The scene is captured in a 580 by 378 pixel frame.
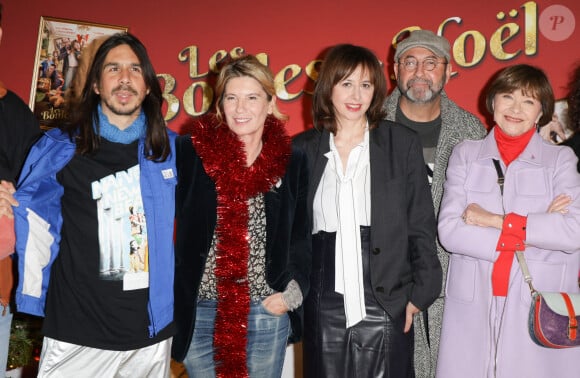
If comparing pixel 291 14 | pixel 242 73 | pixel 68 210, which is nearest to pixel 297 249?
pixel 242 73

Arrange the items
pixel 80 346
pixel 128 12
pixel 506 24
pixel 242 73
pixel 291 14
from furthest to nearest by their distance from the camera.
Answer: pixel 128 12 → pixel 291 14 → pixel 506 24 → pixel 242 73 → pixel 80 346

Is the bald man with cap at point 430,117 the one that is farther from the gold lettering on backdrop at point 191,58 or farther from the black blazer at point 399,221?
the gold lettering on backdrop at point 191,58

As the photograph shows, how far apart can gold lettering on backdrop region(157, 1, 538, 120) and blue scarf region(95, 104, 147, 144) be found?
73.5 inches

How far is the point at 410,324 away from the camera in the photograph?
2625 millimetres

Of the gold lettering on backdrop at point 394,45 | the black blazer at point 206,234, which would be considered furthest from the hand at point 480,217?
the gold lettering on backdrop at point 394,45

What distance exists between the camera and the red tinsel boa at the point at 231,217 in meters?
2.45

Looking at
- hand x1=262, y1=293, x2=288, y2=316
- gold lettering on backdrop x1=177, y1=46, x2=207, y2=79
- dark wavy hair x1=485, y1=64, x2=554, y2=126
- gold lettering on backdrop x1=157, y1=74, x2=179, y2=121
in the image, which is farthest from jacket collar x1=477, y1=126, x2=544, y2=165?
gold lettering on backdrop x1=157, y1=74, x2=179, y2=121

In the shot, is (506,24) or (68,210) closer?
(68,210)

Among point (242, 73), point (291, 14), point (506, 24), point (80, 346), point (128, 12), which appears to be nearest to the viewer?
point (80, 346)

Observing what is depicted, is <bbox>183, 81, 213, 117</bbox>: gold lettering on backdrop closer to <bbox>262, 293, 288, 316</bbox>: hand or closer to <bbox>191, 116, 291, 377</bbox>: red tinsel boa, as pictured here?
<bbox>191, 116, 291, 377</bbox>: red tinsel boa

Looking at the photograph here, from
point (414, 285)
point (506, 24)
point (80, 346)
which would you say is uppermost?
point (506, 24)

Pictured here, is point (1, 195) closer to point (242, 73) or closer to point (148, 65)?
point (148, 65)

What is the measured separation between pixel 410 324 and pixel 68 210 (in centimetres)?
161

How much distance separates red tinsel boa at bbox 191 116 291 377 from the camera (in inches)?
96.3
